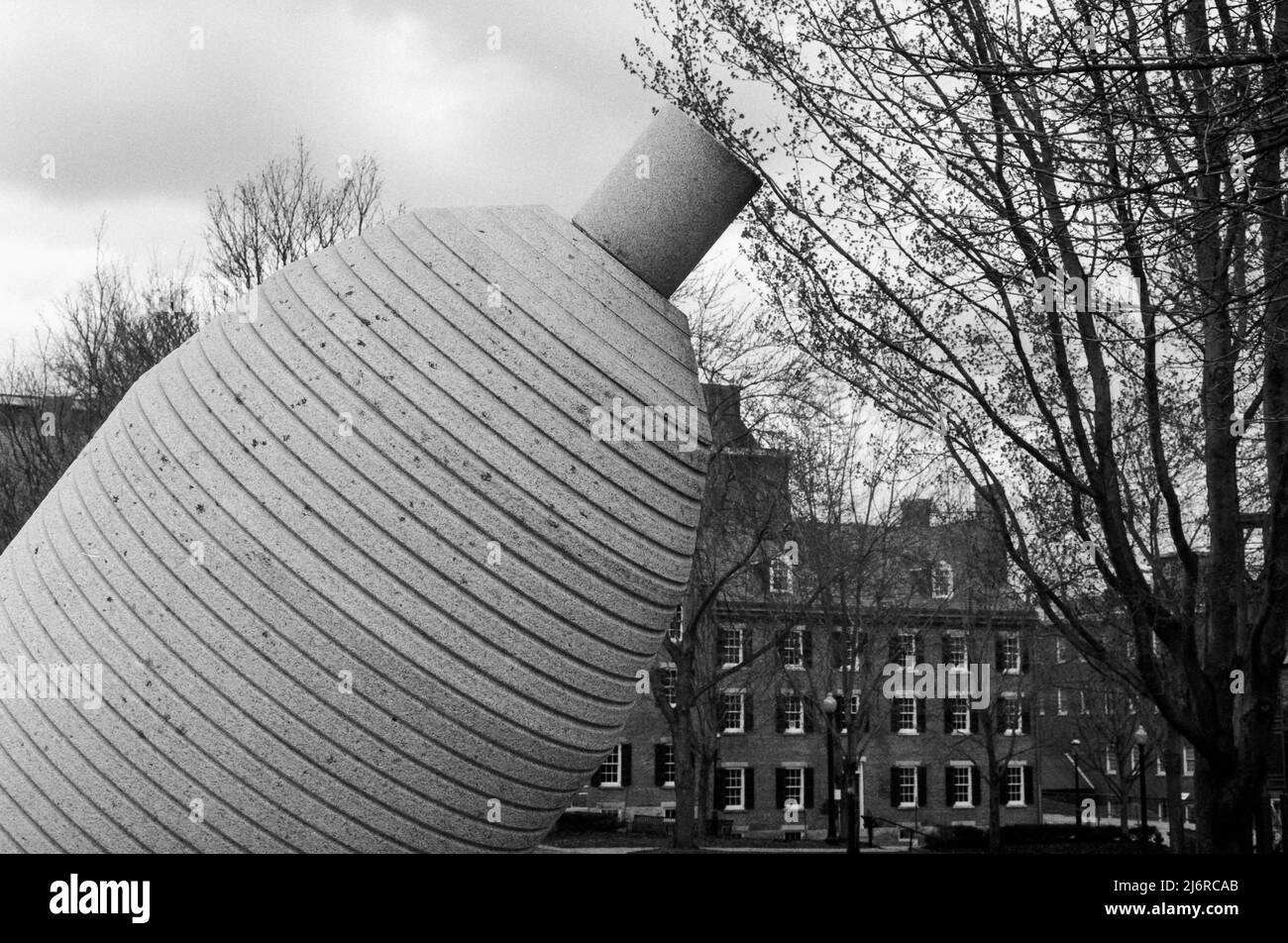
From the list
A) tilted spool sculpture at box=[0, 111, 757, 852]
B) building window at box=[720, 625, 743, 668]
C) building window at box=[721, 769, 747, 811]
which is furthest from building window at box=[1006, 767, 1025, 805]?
tilted spool sculpture at box=[0, 111, 757, 852]

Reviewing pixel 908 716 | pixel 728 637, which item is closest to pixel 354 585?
pixel 728 637

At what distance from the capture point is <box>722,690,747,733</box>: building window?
42469 mm

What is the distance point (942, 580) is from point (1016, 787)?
779 inches

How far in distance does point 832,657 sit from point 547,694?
31.2 metres

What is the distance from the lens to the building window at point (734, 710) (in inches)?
1672

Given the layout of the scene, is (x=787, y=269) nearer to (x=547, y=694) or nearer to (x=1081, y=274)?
(x=1081, y=274)

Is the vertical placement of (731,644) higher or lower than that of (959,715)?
higher

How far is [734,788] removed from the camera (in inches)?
1861

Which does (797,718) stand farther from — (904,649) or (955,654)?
(904,649)

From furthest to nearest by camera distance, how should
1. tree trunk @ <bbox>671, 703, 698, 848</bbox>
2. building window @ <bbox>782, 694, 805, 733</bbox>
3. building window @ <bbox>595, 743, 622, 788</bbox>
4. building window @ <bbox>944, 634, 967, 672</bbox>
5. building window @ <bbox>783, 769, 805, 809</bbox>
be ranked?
building window @ <bbox>782, 694, 805, 733</bbox>, building window @ <bbox>783, 769, 805, 809</bbox>, building window @ <bbox>595, 743, 622, 788</bbox>, building window @ <bbox>944, 634, 967, 672</bbox>, tree trunk @ <bbox>671, 703, 698, 848</bbox>

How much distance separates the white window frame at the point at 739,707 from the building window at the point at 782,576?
6.19 metres

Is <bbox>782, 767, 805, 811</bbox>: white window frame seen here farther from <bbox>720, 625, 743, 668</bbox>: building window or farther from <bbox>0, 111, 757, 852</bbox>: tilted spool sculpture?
<bbox>0, 111, 757, 852</bbox>: tilted spool sculpture

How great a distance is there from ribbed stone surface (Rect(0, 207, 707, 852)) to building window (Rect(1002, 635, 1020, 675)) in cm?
3555

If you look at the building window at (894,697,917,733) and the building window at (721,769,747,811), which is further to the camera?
the building window at (894,697,917,733)
